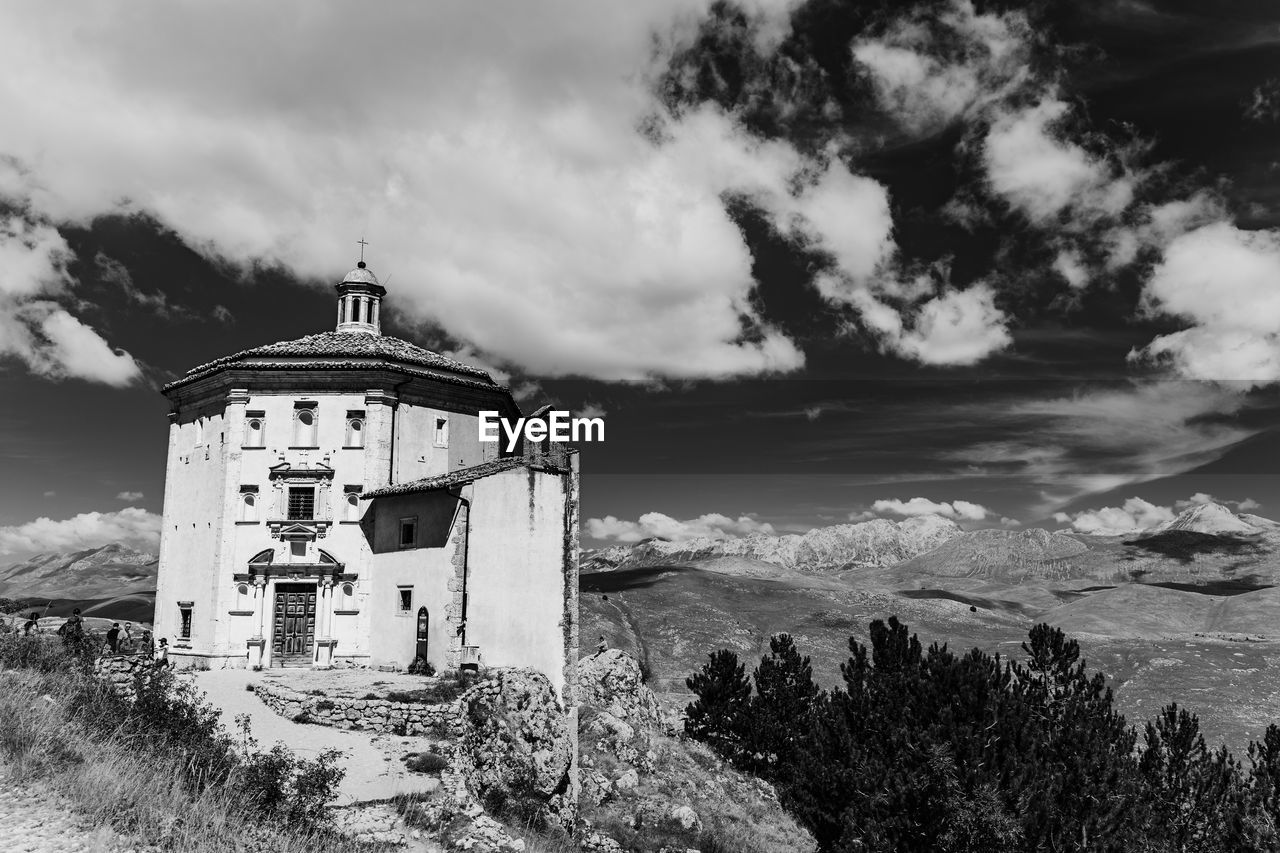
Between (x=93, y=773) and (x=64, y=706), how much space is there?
6.55 m

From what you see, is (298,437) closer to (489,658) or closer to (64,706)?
(489,658)

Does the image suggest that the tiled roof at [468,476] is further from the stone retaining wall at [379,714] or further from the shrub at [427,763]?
the shrub at [427,763]

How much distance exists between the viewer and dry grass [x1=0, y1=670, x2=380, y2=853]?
11.1 metres

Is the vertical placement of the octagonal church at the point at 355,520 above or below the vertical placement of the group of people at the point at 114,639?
above

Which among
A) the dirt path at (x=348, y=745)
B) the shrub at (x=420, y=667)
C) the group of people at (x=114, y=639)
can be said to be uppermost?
the group of people at (x=114, y=639)

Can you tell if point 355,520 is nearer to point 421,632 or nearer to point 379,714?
point 421,632

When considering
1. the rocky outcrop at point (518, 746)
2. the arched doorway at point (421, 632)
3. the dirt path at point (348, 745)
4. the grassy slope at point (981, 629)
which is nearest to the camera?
the dirt path at point (348, 745)

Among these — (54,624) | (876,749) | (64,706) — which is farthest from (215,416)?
(876,749)

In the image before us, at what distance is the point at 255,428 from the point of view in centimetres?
4044

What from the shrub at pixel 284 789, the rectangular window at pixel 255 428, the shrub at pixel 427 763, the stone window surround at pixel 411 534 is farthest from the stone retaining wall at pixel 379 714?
the rectangular window at pixel 255 428

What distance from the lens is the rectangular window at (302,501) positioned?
130ft

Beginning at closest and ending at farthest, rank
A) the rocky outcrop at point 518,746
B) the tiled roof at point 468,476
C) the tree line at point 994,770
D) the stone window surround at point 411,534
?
1. the rocky outcrop at point 518,746
2. the tree line at point 994,770
3. the tiled roof at point 468,476
4. the stone window surround at point 411,534

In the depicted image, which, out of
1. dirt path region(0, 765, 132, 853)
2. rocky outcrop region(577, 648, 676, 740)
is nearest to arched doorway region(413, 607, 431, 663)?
rocky outcrop region(577, 648, 676, 740)

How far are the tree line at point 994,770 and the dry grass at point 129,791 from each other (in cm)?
2036
